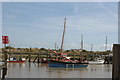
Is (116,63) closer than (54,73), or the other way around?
(116,63)

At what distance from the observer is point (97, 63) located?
5869 centimetres

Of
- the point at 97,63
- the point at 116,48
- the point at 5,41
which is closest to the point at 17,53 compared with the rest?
the point at 97,63

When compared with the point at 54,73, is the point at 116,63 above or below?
above

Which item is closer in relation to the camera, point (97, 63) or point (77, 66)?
point (77, 66)

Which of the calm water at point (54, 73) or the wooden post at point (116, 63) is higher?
the wooden post at point (116, 63)

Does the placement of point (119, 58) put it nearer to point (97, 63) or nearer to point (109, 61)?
point (97, 63)

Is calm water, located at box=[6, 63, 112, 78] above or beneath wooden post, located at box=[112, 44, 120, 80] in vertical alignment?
beneath

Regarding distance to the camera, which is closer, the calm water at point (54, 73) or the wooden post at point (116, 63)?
the wooden post at point (116, 63)

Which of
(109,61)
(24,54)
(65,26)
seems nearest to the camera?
(65,26)

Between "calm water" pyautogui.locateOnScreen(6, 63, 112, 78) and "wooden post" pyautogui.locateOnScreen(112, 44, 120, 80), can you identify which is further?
"calm water" pyautogui.locateOnScreen(6, 63, 112, 78)

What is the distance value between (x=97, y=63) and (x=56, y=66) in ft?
66.9

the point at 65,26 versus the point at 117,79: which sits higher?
the point at 65,26

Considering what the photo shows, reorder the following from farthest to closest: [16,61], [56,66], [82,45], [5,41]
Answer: [82,45] → [16,61] → [56,66] → [5,41]

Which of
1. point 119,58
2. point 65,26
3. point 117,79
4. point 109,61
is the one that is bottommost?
point 109,61
